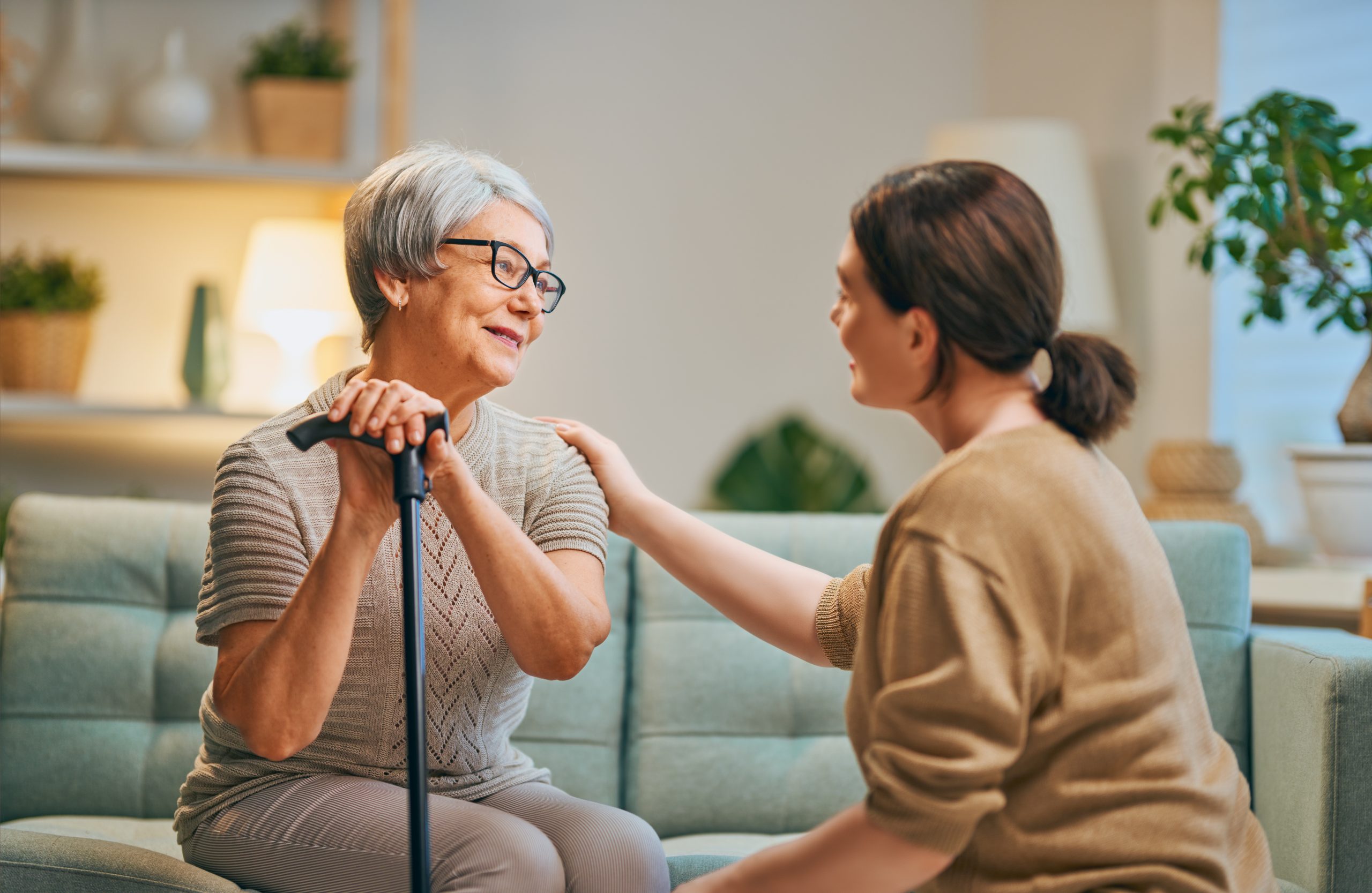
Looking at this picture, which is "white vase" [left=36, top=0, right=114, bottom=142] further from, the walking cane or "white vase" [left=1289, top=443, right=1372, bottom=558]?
"white vase" [left=1289, top=443, right=1372, bottom=558]

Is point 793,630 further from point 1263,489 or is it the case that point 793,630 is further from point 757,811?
point 1263,489

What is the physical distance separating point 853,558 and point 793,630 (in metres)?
0.50

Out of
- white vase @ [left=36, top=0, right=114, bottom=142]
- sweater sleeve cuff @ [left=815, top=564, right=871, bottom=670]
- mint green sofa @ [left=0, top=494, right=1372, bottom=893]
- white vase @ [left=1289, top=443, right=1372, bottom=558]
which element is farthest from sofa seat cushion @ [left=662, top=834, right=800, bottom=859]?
white vase @ [left=36, top=0, right=114, bottom=142]

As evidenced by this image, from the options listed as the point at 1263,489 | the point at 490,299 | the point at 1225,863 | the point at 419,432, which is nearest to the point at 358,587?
the point at 419,432

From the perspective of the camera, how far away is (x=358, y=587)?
1149mm

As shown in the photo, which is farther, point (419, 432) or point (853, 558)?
point (853, 558)

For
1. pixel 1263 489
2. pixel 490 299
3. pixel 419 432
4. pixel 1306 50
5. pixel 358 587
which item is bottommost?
pixel 1263 489

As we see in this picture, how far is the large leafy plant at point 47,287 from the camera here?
2.61 meters

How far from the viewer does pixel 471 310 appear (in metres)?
1.35

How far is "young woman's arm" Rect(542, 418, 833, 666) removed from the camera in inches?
54.3

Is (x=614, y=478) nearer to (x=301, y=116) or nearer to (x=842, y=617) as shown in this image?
(x=842, y=617)

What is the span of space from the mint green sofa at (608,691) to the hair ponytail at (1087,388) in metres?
0.81

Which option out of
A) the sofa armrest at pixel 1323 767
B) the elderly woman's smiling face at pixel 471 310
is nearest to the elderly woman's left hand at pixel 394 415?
the elderly woman's smiling face at pixel 471 310

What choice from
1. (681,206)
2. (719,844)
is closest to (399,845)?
(719,844)
